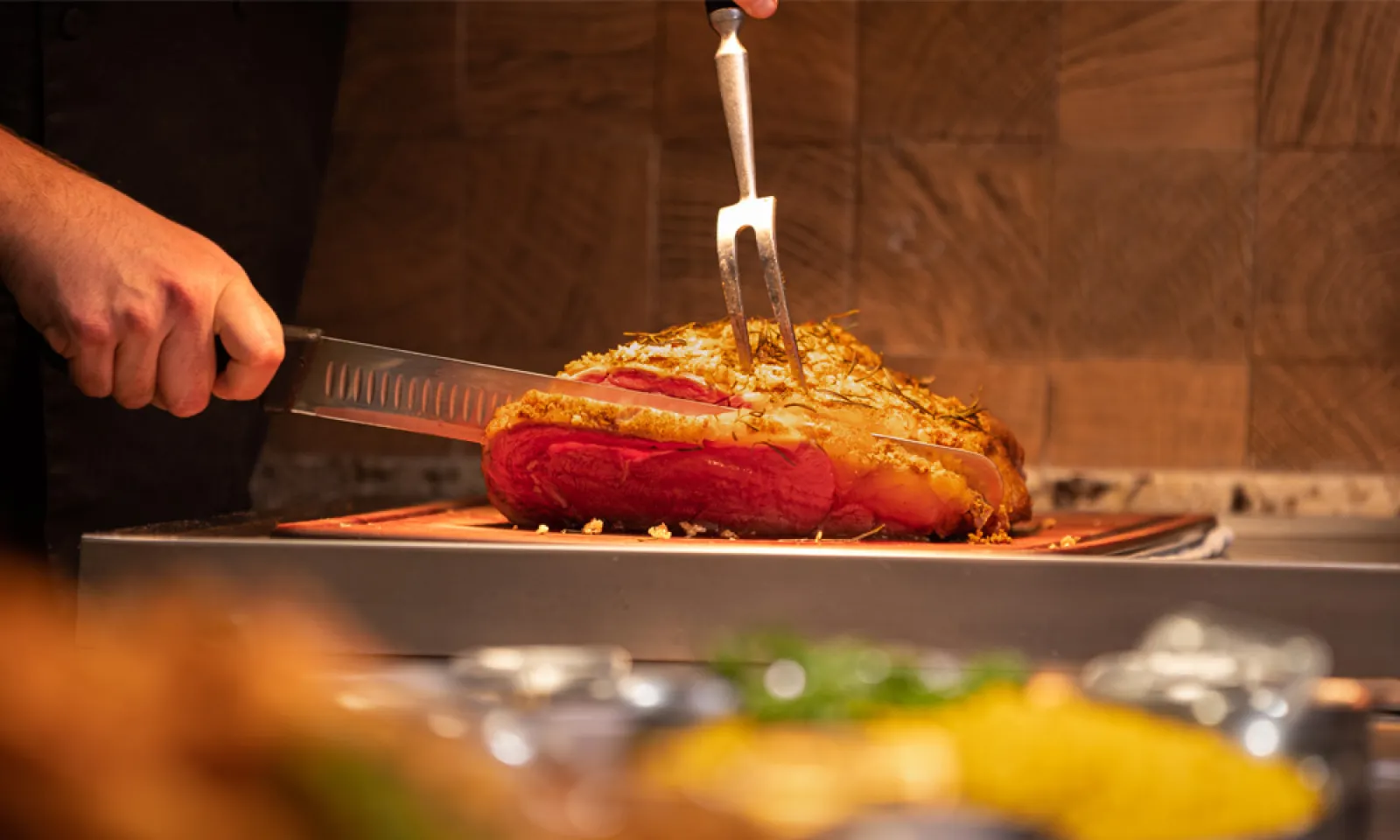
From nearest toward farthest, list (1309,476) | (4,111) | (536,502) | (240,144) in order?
(536,502)
(4,111)
(240,144)
(1309,476)

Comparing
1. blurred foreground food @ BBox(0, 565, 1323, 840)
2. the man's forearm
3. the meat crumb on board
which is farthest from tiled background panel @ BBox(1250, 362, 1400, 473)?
blurred foreground food @ BBox(0, 565, 1323, 840)

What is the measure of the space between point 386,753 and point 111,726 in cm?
6

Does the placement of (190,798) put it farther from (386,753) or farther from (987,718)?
(987,718)

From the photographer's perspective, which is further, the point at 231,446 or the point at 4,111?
the point at 231,446

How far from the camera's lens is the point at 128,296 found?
1.32 m

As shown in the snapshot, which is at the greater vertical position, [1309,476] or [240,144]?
[240,144]

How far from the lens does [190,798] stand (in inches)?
11.4

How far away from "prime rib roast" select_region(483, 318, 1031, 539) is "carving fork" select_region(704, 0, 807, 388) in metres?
0.03

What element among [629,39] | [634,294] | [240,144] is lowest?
[634,294]

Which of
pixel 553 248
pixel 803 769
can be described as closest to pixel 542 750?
pixel 803 769

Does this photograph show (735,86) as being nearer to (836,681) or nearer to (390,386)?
(390,386)

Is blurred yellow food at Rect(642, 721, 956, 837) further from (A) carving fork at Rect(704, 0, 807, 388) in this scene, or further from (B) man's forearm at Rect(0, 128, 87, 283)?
(B) man's forearm at Rect(0, 128, 87, 283)

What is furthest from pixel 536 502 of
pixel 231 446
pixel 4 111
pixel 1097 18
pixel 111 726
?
pixel 1097 18

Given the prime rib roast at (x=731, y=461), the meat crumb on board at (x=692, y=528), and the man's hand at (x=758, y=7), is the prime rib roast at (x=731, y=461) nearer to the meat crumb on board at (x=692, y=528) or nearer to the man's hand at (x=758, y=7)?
the meat crumb on board at (x=692, y=528)
